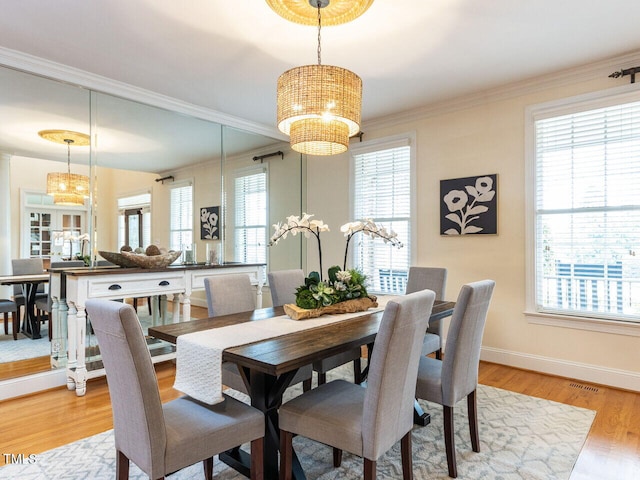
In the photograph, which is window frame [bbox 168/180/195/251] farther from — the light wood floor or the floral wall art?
the floral wall art

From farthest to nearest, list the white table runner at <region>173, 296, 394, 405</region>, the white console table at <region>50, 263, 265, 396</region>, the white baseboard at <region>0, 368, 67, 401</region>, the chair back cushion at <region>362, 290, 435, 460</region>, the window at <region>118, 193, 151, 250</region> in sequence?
the window at <region>118, 193, 151, 250</region>
the white console table at <region>50, 263, 265, 396</region>
the white baseboard at <region>0, 368, 67, 401</region>
the white table runner at <region>173, 296, 394, 405</region>
the chair back cushion at <region>362, 290, 435, 460</region>

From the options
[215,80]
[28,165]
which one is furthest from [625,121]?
[28,165]

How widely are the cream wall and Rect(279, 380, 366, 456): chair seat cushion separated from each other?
2521 millimetres

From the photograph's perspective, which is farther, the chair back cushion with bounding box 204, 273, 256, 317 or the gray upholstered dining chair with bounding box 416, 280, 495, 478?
the chair back cushion with bounding box 204, 273, 256, 317

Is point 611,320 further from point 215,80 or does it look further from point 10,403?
point 10,403

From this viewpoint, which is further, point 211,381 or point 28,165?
point 28,165

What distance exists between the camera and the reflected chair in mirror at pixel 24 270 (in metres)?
3.12

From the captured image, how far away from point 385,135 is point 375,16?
7.20 feet

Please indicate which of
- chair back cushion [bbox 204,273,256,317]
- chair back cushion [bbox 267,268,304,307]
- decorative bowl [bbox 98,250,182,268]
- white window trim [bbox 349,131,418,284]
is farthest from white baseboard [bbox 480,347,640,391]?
decorative bowl [bbox 98,250,182,268]

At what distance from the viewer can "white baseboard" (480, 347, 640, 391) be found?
3.19 meters

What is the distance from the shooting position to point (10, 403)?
9.44ft

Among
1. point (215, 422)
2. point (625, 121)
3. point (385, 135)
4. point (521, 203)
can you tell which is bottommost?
point (215, 422)

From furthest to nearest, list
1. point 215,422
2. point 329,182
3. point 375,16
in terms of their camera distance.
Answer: point 329,182 < point 375,16 < point 215,422

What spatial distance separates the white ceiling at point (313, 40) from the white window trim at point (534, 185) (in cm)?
31
